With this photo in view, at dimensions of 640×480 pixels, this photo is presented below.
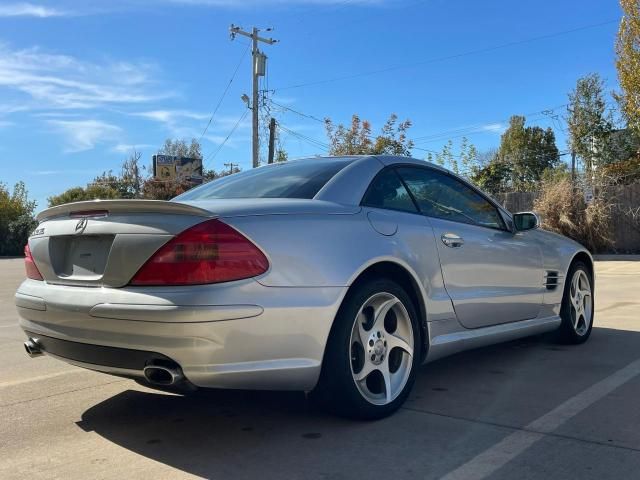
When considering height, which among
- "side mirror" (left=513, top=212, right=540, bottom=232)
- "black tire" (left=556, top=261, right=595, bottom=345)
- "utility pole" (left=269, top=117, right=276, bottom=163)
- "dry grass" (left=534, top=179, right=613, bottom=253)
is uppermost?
"utility pole" (left=269, top=117, right=276, bottom=163)

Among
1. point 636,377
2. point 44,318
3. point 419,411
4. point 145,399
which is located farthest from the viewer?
point 636,377

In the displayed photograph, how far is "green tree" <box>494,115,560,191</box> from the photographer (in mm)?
50844

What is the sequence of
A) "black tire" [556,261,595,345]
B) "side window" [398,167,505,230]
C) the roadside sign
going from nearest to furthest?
"side window" [398,167,505,230] < "black tire" [556,261,595,345] < the roadside sign

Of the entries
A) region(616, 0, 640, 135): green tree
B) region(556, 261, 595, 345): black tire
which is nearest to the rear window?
region(556, 261, 595, 345): black tire

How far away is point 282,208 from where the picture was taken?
3.32 meters

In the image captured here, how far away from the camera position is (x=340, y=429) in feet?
11.3

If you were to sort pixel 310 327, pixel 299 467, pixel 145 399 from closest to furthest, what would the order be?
1. pixel 299 467
2. pixel 310 327
3. pixel 145 399

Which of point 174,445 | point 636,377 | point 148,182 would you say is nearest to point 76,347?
point 174,445

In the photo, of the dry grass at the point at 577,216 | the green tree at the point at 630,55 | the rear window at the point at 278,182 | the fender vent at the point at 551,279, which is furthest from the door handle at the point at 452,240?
the green tree at the point at 630,55

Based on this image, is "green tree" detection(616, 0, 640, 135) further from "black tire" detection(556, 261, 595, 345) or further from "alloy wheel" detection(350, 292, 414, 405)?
"alloy wheel" detection(350, 292, 414, 405)

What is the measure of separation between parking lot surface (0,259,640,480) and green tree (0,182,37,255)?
40.9 metres

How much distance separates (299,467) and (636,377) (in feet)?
9.37

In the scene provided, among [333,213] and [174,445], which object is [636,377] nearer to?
[333,213]

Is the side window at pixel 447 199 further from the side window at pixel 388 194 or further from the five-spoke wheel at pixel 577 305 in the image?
the five-spoke wheel at pixel 577 305
